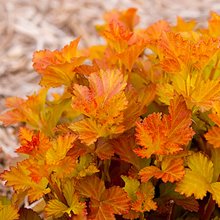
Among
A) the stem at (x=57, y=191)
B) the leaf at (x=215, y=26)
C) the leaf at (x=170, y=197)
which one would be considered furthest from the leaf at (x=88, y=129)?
the leaf at (x=215, y=26)

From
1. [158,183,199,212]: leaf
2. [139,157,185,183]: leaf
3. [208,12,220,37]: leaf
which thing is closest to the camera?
[139,157,185,183]: leaf

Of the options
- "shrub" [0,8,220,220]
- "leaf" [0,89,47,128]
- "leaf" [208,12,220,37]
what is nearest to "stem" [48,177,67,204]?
"shrub" [0,8,220,220]

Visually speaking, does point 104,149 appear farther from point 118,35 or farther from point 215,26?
point 215,26

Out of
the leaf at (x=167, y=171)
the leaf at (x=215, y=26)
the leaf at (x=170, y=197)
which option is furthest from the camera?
the leaf at (x=215, y=26)

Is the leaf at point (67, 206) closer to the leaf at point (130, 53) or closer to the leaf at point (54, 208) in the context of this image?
the leaf at point (54, 208)

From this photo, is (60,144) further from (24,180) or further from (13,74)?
(13,74)

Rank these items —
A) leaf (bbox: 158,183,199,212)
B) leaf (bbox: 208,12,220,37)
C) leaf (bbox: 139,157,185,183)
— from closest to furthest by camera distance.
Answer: leaf (bbox: 139,157,185,183) → leaf (bbox: 158,183,199,212) → leaf (bbox: 208,12,220,37)

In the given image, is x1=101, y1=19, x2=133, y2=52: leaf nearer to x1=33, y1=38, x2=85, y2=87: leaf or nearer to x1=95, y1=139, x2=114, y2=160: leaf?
x1=33, y1=38, x2=85, y2=87: leaf
